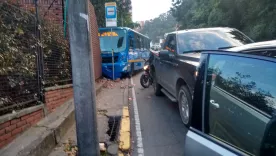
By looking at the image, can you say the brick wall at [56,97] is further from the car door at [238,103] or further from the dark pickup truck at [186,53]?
the car door at [238,103]

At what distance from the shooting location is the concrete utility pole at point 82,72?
10.9 ft

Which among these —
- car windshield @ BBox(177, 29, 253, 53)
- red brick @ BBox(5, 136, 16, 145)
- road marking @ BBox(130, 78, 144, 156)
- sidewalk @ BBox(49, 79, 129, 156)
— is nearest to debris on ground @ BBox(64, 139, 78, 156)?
sidewalk @ BBox(49, 79, 129, 156)

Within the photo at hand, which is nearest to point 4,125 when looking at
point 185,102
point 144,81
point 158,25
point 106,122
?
point 106,122

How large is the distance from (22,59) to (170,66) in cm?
339

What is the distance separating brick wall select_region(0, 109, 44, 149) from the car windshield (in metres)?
3.49

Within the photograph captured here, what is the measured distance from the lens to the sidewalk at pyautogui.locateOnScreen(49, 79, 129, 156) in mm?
4336

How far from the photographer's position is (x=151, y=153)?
4441 millimetres

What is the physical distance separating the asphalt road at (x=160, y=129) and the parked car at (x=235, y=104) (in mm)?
2438

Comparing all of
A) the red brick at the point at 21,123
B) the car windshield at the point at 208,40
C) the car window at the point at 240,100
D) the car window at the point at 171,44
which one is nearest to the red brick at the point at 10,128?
the red brick at the point at 21,123

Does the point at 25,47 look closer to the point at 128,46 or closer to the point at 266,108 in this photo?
the point at 266,108

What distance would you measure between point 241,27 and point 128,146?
18638 millimetres

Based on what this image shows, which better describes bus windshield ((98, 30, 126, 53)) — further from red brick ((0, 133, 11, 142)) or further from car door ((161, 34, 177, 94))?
red brick ((0, 133, 11, 142))

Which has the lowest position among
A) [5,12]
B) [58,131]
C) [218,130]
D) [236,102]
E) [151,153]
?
[151,153]

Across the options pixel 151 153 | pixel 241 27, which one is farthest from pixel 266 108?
pixel 241 27
